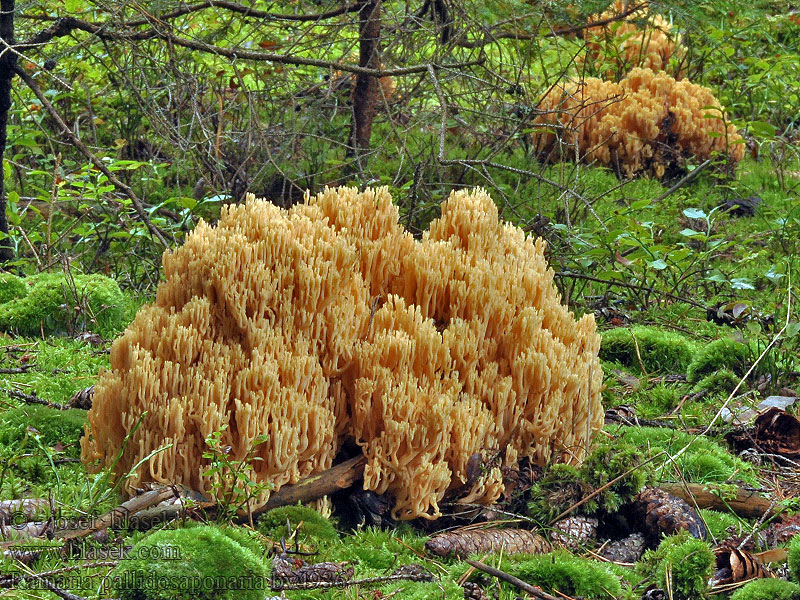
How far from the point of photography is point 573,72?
421 inches

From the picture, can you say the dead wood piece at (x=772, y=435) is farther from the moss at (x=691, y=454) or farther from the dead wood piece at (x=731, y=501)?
the dead wood piece at (x=731, y=501)

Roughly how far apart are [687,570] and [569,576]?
44cm

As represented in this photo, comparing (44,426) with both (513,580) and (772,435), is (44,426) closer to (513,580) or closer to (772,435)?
(513,580)

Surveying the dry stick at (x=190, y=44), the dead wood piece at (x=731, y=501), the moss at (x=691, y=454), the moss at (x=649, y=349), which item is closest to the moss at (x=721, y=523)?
the dead wood piece at (x=731, y=501)

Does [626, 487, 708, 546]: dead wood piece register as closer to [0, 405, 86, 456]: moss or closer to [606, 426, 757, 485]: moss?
[606, 426, 757, 485]: moss

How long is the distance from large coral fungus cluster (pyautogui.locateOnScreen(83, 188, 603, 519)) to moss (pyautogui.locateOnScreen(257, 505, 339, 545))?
10cm

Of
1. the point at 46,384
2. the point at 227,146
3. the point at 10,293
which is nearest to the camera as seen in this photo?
the point at 46,384

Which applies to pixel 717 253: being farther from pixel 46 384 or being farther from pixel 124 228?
pixel 46 384

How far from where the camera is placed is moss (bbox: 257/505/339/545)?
3.37 meters

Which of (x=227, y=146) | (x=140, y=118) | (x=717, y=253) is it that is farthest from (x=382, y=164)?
(x=717, y=253)

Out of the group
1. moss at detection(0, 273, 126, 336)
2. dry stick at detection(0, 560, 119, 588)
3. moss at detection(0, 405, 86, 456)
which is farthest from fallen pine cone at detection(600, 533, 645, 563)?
moss at detection(0, 273, 126, 336)

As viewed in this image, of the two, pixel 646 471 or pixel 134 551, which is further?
pixel 646 471

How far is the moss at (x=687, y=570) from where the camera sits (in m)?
3.04

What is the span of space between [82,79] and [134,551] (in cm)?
666
